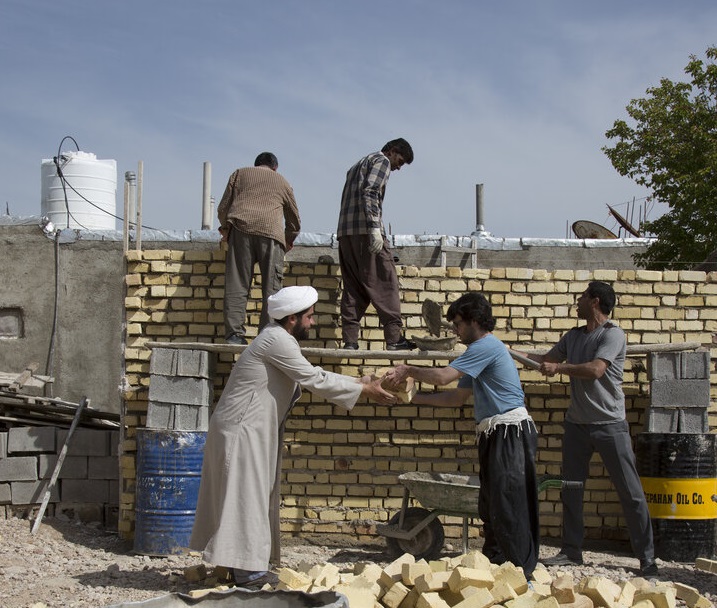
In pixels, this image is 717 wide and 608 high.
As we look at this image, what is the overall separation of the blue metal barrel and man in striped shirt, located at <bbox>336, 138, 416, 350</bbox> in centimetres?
149

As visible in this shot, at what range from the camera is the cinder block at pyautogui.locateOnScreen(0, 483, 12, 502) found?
8.11 m

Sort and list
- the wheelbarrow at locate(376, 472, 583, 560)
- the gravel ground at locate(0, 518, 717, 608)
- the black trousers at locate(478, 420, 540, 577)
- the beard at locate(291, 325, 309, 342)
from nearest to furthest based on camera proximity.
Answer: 1. the black trousers at locate(478, 420, 540, 577)
2. the beard at locate(291, 325, 309, 342)
3. the gravel ground at locate(0, 518, 717, 608)
4. the wheelbarrow at locate(376, 472, 583, 560)

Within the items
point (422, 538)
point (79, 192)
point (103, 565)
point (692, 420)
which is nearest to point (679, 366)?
point (692, 420)

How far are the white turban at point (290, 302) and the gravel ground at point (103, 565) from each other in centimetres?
179

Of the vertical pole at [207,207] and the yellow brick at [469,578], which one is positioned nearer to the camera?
the yellow brick at [469,578]

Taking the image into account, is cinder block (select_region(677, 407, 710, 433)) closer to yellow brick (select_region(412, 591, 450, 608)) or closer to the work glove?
the work glove

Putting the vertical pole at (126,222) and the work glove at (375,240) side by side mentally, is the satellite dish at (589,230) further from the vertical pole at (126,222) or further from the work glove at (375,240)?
the vertical pole at (126,222)

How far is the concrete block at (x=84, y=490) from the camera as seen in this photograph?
822 centimetres

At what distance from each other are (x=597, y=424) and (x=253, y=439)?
101 inches

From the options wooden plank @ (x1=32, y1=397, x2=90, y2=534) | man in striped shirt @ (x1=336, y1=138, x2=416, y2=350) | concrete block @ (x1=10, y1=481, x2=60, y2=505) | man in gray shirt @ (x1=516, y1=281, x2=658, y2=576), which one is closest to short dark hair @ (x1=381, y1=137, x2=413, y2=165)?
man in striped shirt @ (x1=336, y1=138, x2=416, y2=350)

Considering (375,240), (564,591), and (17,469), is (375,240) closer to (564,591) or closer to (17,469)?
(564,591)

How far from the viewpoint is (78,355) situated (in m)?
10.8

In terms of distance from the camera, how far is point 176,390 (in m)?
7.37

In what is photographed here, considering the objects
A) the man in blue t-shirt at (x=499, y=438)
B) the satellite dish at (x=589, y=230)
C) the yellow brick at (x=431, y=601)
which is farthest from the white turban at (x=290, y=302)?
the satellite dish at (x=589, y=230)
